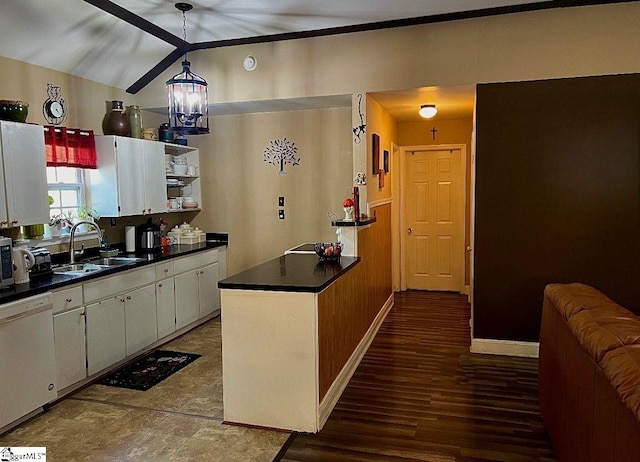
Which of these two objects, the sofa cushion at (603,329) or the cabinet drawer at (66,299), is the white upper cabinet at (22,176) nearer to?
the cabinet drawer at (66,299)

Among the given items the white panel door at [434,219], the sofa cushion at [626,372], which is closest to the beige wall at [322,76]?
the white panel door at [434,219]

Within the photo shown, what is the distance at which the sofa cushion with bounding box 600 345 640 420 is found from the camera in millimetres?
1539

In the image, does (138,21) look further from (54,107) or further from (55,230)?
(55,230)

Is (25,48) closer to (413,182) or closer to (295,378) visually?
(295,378)

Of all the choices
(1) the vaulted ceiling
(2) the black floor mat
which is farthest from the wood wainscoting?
(1) the vaulted ceiling

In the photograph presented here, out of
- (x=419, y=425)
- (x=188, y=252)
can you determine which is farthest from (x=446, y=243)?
(x=419, y=425)

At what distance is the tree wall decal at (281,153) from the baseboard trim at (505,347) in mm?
2721

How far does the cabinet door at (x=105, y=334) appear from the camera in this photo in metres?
3.88

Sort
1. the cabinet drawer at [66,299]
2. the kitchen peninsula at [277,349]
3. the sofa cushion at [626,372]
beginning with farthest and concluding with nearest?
the cabinet drawer at [66,299]
the kitchen peninsula at [277,349]
the sofa cushion at [626,372]

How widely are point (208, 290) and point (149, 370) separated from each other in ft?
5.07

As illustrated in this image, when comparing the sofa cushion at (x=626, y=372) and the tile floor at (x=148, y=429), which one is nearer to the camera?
the sofa cushion at (x=626, y=372)

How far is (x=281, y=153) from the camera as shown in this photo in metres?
5.64

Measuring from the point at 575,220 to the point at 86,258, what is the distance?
14.7ft

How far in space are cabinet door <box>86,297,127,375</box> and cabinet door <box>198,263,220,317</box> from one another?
4.23 feet
